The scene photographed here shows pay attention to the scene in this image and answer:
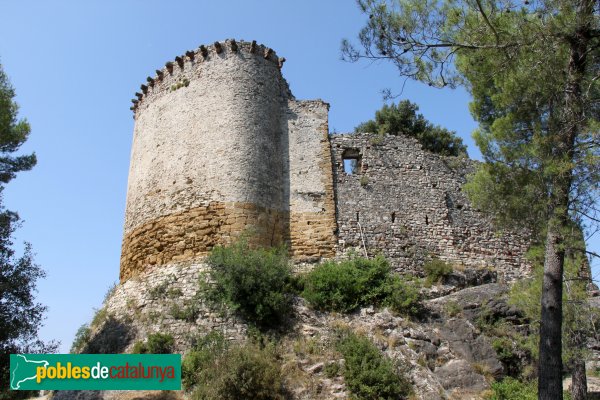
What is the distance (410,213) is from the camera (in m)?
15.3

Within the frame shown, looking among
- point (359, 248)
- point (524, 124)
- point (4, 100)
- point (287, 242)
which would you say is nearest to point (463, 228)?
point (359, 248)

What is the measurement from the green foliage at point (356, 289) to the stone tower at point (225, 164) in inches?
49.3

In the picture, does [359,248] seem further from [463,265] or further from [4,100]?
[4,100]

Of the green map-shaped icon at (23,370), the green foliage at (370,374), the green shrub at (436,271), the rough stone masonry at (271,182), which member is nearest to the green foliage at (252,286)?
the rough stone masonry at (271,182)

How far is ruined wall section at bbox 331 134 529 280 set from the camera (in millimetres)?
14750

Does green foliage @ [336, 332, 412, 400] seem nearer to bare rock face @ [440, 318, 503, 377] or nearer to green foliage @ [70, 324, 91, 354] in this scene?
bare rock face @ [440, 318, 503, 377]

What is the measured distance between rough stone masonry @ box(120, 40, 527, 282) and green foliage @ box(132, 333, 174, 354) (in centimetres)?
241

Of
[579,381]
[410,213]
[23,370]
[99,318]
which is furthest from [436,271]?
[23,370]

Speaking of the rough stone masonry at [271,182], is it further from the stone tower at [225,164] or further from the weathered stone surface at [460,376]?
the weathered stone surface at [460,376]

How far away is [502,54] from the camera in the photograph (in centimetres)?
955

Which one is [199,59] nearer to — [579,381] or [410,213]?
[410,213]

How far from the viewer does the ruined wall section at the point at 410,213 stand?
14.8 metres

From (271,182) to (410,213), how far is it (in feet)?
12.3

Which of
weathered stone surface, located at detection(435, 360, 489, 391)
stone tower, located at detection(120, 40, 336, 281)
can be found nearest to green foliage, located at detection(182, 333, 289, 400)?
weathered stone surface, located at detection(435, 360, 489, 391)
